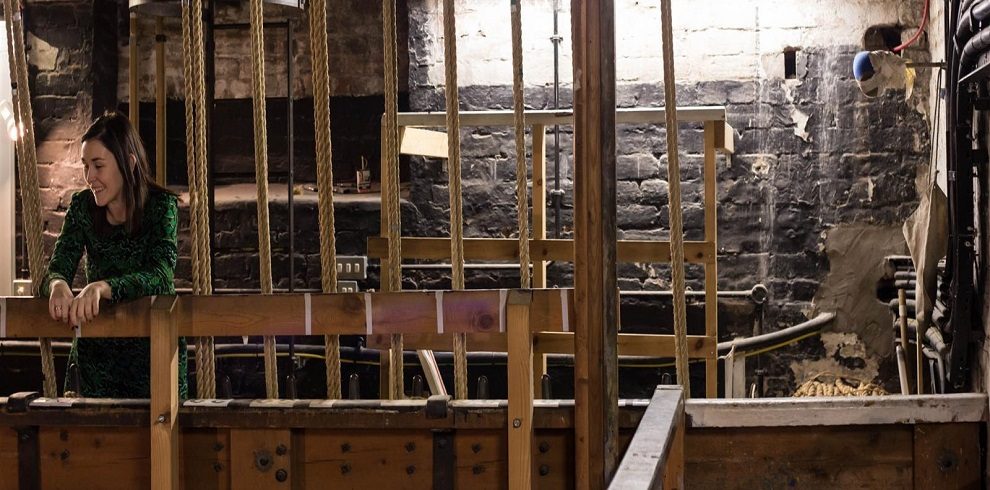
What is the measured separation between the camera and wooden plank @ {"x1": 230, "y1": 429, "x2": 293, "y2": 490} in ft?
7.97

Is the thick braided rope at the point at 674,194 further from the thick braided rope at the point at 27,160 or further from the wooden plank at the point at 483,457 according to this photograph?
the thick braided rope at the point at 27,160

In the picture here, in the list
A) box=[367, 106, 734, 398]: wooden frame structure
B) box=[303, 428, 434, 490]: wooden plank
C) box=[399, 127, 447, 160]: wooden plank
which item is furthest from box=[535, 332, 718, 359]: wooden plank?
box=[303, 428, 434, 490]: wooden plank

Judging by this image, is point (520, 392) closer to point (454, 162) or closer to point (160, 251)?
point (454, 162)

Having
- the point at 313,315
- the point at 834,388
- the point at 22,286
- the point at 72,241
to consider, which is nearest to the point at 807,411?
the point at 313,315

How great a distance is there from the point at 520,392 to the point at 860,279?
3601 mm

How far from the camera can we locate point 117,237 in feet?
8.93

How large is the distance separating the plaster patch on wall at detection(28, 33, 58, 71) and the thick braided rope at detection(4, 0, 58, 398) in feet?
11.9

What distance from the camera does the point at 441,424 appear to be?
7.87ft

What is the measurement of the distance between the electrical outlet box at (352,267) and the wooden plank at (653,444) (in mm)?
3384

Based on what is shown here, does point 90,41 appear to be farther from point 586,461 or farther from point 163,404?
point 586,461

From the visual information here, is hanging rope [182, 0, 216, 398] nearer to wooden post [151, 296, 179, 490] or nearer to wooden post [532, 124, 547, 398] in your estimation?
wooden post [151, 296, 179, 490]

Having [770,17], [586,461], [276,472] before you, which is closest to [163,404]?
[276,472]

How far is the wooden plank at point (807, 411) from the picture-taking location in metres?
2.39

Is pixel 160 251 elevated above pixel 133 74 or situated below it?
below
